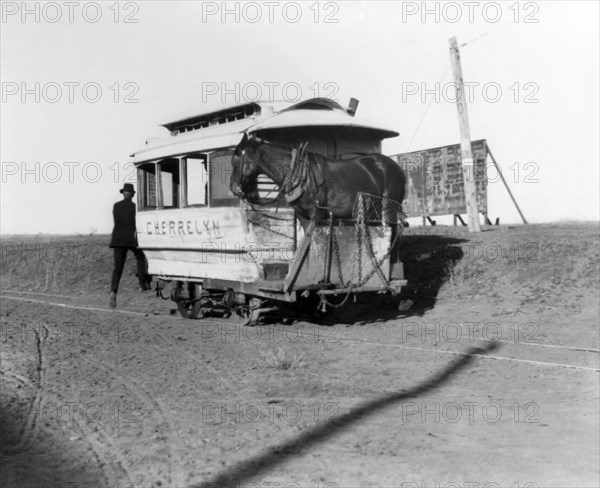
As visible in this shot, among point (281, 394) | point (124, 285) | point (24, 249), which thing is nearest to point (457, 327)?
point (281, 394)

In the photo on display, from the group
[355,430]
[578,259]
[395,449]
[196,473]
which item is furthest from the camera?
[578,259]

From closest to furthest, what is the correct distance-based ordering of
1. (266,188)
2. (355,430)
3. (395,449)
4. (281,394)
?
(395,449)
(355,430)
(281,394)
(266,188)

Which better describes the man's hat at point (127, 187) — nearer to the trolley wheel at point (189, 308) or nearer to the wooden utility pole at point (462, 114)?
the trolley wheel at point (189, 308)

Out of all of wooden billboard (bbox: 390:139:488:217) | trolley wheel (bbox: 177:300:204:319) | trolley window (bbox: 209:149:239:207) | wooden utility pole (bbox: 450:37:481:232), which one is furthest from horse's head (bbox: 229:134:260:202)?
wooden billboard (bbox: 390:139:488:217)

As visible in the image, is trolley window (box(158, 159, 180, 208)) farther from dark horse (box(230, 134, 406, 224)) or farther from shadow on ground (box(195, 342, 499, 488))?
shadow on ground (box(195, 342, 499, 488))

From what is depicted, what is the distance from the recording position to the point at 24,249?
24.2 meters

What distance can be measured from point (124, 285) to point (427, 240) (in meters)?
7.81

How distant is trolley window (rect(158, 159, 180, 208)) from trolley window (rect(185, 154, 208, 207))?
25.6 inches

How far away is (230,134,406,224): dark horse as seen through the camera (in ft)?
31.1

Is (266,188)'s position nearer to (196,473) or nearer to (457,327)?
(457,327)

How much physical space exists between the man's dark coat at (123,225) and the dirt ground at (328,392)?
1.32 metres

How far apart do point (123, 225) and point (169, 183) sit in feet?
5.33

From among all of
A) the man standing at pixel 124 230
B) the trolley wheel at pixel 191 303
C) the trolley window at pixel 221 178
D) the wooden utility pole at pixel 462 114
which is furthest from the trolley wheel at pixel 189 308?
the wooden utility pole at pixel 462 114

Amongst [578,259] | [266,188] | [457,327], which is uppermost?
[266,188]
